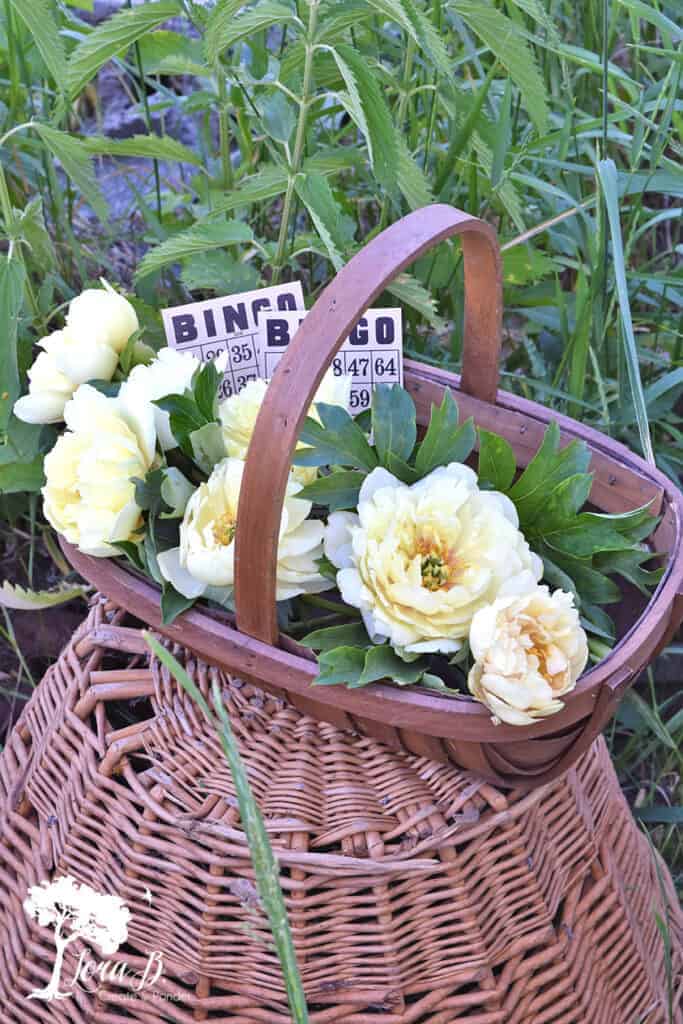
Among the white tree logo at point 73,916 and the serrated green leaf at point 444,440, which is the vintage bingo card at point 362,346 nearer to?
the serrated green leaf at point 444,440

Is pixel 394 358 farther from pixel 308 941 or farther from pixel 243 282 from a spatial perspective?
pixel 308 941

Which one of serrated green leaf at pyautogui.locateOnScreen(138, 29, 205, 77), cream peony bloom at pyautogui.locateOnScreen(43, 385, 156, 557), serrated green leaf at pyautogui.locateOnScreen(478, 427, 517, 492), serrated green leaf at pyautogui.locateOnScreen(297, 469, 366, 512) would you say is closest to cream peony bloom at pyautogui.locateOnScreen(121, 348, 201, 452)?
cream peony bloom at pyautogui.locateOnScreen(43, 385, 156, 557)

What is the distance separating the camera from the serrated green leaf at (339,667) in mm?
640

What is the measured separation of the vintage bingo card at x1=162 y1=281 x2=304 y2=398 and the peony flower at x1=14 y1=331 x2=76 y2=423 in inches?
3.7

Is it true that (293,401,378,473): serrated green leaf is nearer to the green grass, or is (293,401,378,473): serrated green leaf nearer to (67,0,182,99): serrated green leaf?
the green grass

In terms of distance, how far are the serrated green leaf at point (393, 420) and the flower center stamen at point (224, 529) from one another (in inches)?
4.4

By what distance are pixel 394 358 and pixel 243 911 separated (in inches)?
17.3

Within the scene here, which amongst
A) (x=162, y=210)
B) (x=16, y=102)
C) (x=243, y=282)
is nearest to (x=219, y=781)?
(x=243, y=282)

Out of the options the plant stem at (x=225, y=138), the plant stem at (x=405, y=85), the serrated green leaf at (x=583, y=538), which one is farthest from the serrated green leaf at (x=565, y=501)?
the plant stem at (x=225, y=138)

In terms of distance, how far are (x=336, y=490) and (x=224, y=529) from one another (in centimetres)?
8

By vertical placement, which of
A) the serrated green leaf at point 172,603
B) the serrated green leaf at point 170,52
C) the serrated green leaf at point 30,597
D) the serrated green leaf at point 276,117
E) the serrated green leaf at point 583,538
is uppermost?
the serrated green leaf at point 170,52

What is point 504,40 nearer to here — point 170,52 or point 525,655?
point 170,52

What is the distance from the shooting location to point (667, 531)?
78cm

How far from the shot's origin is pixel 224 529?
0.71 metres
